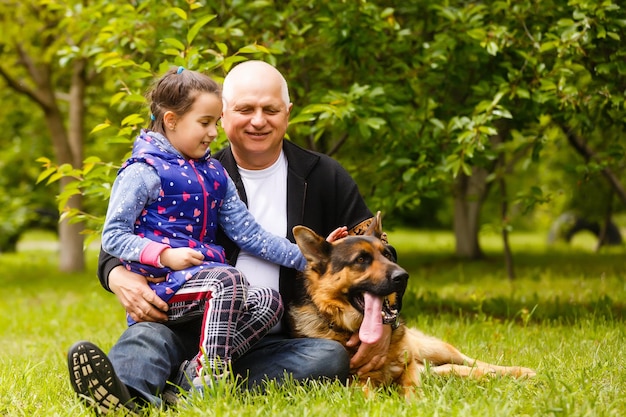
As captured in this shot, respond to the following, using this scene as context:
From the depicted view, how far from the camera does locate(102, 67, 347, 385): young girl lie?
3.27 m

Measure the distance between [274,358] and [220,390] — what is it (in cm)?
66

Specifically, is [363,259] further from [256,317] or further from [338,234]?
[256,317]

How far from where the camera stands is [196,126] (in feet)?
11.4

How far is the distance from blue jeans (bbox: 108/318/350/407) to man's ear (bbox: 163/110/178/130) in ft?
3.12

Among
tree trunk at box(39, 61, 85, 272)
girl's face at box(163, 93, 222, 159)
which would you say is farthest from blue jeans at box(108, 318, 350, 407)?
tree trunk at box(39, 61, 85, 272)

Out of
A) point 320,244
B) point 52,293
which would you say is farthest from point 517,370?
point 52,293

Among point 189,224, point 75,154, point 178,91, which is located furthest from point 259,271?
point 75,154

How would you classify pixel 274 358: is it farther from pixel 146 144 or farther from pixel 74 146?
pixel 74 146

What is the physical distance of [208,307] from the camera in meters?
3.27

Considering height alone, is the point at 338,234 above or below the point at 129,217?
below

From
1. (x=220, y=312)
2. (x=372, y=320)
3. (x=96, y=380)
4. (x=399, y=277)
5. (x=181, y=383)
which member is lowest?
(x=181, y=383)

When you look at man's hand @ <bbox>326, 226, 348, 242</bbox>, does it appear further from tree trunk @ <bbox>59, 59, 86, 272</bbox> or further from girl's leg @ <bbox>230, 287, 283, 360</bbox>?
tree trunk @ <bbox>59, 59, 86, 272</bbox>

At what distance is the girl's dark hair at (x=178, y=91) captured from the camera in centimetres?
346

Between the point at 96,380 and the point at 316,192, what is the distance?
161 cm
